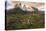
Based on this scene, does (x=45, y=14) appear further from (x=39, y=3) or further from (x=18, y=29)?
(x=18, y=29)

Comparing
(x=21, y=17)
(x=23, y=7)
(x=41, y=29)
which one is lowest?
(x=41, y=29)

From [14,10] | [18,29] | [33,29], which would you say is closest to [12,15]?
[14,10]

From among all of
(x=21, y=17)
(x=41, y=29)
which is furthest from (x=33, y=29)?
(x=21, y=17)

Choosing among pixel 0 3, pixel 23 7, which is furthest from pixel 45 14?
pixel 0 3

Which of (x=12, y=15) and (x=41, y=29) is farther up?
(x=12, y=15)

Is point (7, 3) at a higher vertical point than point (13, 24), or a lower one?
higher

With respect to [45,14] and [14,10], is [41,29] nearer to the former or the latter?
[45,14]
